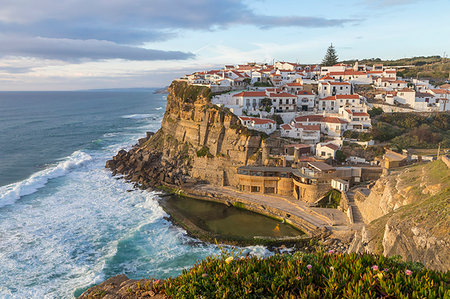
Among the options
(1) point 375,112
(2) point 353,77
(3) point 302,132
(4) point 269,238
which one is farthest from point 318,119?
(4) point 269,238

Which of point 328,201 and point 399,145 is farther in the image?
point 399,145

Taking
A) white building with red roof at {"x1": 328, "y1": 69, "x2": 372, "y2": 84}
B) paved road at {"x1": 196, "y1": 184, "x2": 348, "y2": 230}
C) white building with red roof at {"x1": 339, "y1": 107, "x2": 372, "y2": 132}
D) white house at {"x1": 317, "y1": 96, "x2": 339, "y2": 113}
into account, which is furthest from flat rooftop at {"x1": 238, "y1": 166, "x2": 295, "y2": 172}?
white building with red roof at {"x1": 328, "y1": 69, "x2": 372, "y2": 84}

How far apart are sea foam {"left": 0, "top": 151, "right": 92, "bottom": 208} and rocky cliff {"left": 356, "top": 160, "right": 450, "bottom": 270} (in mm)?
36353

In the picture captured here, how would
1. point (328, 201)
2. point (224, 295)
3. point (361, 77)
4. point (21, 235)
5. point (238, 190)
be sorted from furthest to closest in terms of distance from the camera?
point (361, 77)
point (238, 190)
point (328, 201)
point (21, 235)
point (224, 295)

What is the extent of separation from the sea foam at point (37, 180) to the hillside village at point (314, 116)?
24.2 metres

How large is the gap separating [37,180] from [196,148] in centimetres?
2119

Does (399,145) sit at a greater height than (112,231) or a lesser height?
greater

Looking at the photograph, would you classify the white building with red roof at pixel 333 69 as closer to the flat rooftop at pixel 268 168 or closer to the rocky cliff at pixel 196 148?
the rocky cliff at pixel 196 148

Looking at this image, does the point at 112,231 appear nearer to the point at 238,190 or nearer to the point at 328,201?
the point at 238,190

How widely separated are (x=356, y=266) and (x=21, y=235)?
27.8 meters

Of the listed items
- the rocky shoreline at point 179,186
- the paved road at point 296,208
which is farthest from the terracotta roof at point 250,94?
the paved road at point 296,208

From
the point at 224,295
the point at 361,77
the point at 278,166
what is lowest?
the point at 278,166

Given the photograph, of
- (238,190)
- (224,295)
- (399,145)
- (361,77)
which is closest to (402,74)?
(361,77)

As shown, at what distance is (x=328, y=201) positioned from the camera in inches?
1174
